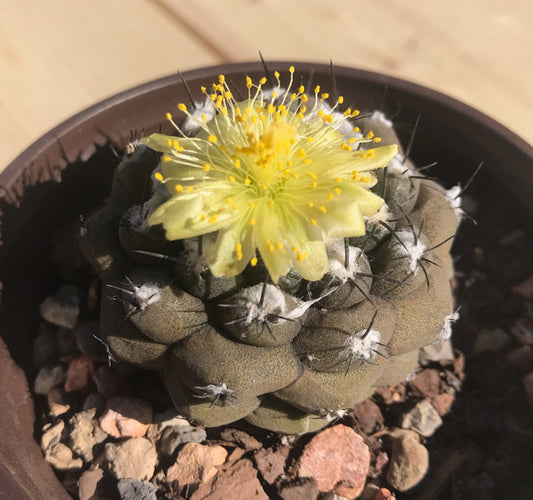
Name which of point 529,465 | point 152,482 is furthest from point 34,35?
point 529,465

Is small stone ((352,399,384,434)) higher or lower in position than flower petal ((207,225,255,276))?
lower

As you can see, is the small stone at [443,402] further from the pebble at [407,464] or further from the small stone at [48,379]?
the small stone at [48,379]

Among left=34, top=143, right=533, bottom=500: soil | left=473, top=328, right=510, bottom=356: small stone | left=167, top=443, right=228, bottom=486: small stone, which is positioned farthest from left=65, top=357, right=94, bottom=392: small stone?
left=473, top=328, right=510, bottom=356: small stone

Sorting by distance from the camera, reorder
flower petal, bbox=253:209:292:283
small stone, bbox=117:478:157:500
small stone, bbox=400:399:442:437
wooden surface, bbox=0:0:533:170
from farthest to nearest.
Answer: wooden surface, bbox=0:0:533:170 → small stone, bbox=400:399:442:437 → small stone, bbox=117:478:157:500 → flower petal, bbox=253:209:292:283

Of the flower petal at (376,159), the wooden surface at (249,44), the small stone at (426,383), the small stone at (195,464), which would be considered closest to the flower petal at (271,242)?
the flower petal at (376,159)

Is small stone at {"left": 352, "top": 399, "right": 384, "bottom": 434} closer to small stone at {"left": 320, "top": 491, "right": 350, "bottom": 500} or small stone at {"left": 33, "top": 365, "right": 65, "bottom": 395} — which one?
small stone at {"left": 320, "top": 491, "right": 350, "bottom": 500}

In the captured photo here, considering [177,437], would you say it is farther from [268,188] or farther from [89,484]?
[268,188]
